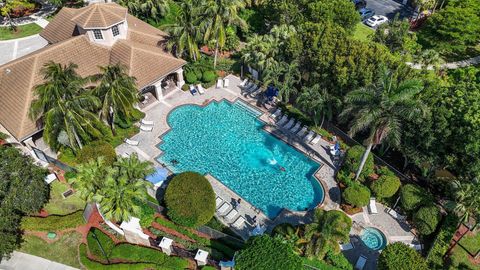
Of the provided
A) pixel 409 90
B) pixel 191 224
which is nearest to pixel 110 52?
pixel 191 224

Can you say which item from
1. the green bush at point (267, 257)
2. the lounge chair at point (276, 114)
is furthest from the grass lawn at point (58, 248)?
the lounge chair at point (276, 114)

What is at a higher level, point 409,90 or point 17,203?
point 409,90

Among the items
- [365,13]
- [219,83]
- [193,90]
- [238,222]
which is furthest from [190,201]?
[365,13]

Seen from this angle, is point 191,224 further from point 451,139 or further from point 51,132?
point 451,139

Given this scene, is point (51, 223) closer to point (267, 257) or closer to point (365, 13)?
point (267, 257)

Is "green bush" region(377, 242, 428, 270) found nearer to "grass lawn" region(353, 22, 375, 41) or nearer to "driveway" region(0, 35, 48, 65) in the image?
"grass lawn" region(353, 22, 375, 41)

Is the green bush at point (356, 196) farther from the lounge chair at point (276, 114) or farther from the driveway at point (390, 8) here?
the driveway at point (390, 8)

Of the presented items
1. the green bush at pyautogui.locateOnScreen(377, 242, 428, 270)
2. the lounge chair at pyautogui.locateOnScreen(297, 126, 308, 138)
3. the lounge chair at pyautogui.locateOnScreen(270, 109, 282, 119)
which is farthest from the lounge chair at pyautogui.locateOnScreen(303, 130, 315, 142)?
the green bush at pyautogui.locateOnScreen(377, 242, 428, 270)
